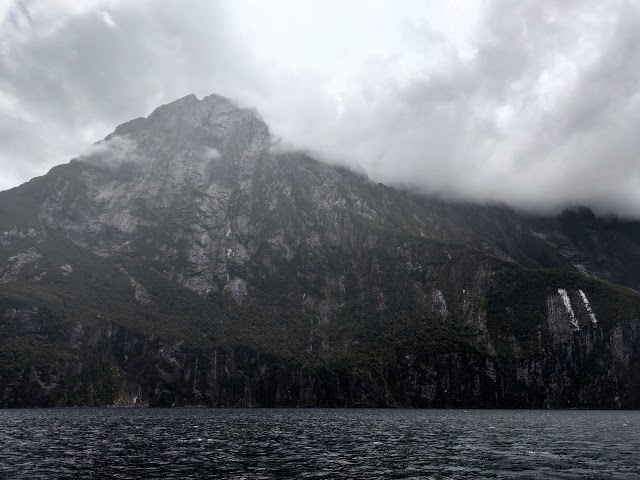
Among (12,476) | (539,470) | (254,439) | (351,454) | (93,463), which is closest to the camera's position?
(12,476)

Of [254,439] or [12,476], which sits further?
[254,439]

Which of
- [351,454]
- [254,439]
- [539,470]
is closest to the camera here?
[539,470]

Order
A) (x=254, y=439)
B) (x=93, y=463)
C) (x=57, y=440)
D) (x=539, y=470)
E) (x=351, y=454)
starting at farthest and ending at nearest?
(x=254, y=439) → (x=57, y=440) → (x=351, y=454) → (x=93, y=463) → (x=539, y=470)

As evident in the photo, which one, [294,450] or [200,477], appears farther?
[294,450]

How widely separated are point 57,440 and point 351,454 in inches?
2147

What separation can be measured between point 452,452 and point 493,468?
16928 mm

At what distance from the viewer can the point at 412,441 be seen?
336ft

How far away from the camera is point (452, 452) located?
83.6m

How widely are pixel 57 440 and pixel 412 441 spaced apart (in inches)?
2547

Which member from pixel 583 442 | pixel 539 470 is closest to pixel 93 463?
pixel 539 470

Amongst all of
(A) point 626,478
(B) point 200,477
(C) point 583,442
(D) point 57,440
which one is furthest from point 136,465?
(C) point 583,442

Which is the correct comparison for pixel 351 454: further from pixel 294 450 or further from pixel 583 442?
pixel 583 442

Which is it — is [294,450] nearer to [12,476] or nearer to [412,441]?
[412,441]

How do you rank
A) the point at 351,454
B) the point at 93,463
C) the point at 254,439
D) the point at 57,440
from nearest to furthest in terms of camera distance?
the point at 93,463 < the point at 351,454 < the point at 57,440 < the point at 254,439
